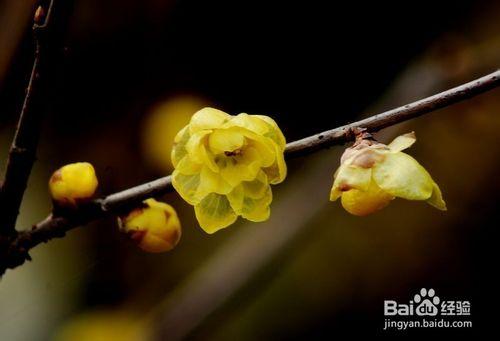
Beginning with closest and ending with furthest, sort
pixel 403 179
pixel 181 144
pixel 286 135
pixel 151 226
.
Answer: pixel 403 179 → pixel 181 144 → pixel 151 226 → pixel 286 135

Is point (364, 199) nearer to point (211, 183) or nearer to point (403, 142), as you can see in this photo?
point (403, 142)

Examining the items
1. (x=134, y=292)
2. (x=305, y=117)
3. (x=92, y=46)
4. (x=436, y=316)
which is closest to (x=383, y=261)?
(x=305, y=117)

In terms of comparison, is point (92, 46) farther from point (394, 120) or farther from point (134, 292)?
point (394, 120)

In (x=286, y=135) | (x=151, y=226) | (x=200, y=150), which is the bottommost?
(x=151, y=226)

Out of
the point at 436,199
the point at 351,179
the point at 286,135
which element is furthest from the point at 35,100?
the point at 286,135

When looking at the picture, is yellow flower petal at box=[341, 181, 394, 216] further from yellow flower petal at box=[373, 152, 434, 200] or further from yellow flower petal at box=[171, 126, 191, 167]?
yellow flower petal at box=[171, 126, 191, 167]

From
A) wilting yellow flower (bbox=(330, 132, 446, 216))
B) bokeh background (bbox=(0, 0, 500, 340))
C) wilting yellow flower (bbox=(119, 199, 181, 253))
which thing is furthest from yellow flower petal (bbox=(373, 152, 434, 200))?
bokeh background (bbox=(0, 0, 500, 340))

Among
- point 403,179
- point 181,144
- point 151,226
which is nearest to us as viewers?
point 403,179
